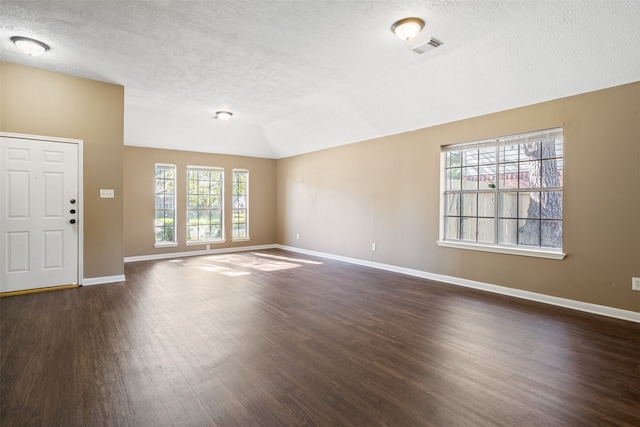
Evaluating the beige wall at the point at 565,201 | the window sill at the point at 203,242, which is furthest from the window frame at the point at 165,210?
the beige wall at the point at 565,201

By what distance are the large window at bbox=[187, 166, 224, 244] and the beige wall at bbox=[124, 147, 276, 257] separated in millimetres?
153

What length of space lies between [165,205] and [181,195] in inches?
16.4

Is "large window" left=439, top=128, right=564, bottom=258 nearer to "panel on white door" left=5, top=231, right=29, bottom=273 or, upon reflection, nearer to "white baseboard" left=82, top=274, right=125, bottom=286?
"white baseboard" left=82, top=274, right=125, bottom=286

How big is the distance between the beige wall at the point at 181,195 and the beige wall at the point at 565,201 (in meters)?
1.89

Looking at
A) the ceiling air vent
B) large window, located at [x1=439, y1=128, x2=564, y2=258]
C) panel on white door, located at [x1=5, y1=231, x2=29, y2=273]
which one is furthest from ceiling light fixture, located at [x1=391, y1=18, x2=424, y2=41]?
A: panel on white door, located at [x1=5, y1=231, x2=29, y2=273]

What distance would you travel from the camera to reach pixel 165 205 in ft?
23.8

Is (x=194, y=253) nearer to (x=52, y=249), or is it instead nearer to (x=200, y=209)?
(x=200, y=209)

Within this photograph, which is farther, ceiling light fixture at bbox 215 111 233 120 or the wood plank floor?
ceiling light fixture at bbox 215 111 233 120


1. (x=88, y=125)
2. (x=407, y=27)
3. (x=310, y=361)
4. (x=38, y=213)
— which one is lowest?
(x=310, y=361)

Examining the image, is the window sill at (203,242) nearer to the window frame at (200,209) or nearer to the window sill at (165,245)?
the window frame at (200,209)

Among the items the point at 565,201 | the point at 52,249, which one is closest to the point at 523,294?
the point at 565,201

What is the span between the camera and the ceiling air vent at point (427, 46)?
3.39 metres

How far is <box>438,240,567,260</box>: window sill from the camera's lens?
385cm

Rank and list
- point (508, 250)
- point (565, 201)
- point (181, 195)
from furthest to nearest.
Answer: point (181, 195)
point (508, 250)
point (565, 201)
